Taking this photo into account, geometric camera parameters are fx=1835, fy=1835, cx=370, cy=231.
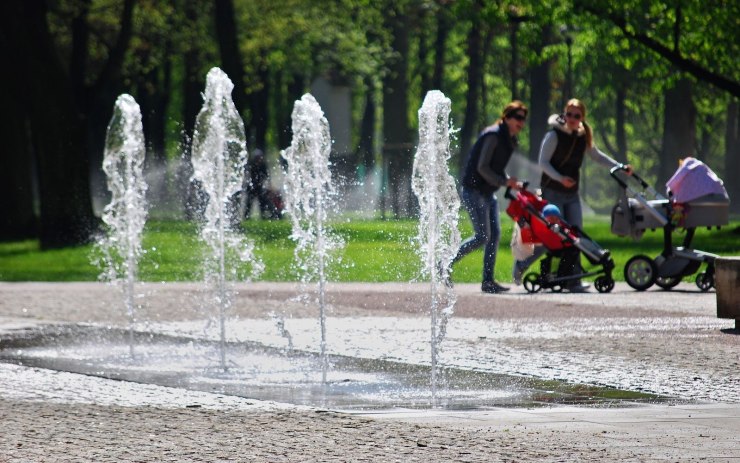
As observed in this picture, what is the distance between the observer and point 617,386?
32.6 feet

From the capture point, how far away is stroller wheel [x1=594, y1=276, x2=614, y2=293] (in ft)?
58.5

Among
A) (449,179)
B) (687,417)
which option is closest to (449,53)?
(449,179)

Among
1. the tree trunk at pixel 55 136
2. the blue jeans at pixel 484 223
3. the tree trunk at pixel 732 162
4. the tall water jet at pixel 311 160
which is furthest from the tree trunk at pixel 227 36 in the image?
the tall water jet at pixel 311 160

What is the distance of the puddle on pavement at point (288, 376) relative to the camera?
31.0 feet

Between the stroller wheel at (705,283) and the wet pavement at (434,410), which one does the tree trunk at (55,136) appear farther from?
the stroller wheel at (705,283)

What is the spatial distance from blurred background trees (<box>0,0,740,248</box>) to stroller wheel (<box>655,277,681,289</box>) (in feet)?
42.1

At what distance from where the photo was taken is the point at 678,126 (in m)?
44.2

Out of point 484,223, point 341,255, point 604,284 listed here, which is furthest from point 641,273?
point 341,255

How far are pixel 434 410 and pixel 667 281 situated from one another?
9731mm

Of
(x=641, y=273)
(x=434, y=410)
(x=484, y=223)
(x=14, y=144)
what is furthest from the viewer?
(x=14, y=144)

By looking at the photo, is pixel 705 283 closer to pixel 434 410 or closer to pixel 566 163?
pixel 566 163

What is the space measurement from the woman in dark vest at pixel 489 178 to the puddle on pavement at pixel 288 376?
4838mm

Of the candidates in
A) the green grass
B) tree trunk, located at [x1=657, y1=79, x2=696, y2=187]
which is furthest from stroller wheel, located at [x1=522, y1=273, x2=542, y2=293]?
tree trunk, located at [x1=657, y1=79, x2=696, y2=187]

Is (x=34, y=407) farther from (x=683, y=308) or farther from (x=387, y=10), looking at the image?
(x=387, y=10)
